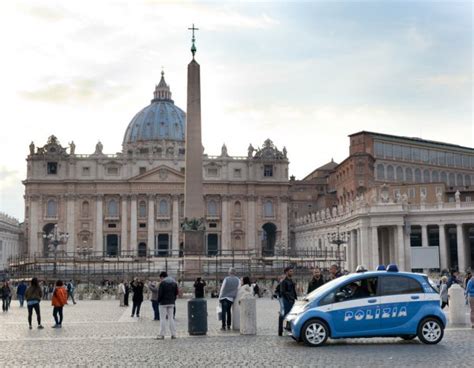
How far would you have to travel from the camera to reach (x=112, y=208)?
89.4 meters

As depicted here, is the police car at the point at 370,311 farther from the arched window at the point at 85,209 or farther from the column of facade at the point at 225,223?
the arched window at the point at 85,209

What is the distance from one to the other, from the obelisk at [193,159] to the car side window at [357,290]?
23.3 m

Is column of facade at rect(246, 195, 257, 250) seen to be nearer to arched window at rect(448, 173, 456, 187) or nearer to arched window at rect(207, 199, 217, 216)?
arched window at rect(207, 199, 217, 216)

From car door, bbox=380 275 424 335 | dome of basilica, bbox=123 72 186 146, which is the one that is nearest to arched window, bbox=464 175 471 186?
dome of basilica, bbox=123 72 186 146

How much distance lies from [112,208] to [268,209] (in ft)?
62.7

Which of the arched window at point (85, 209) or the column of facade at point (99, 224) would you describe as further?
the arched window at point (85, 209)

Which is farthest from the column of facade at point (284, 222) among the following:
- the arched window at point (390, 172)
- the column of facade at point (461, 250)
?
the column of facade at point (461, 250)

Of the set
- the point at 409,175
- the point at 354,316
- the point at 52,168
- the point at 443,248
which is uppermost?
the point at 52,168

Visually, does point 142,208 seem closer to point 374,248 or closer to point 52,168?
point 52,168

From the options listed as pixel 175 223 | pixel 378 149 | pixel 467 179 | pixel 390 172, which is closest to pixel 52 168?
pixel 175 223

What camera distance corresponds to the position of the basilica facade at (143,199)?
289ft

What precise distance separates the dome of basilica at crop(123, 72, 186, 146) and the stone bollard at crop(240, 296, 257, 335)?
327 feet

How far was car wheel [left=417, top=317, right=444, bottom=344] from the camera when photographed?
1372 cm

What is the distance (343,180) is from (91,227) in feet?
99.4
